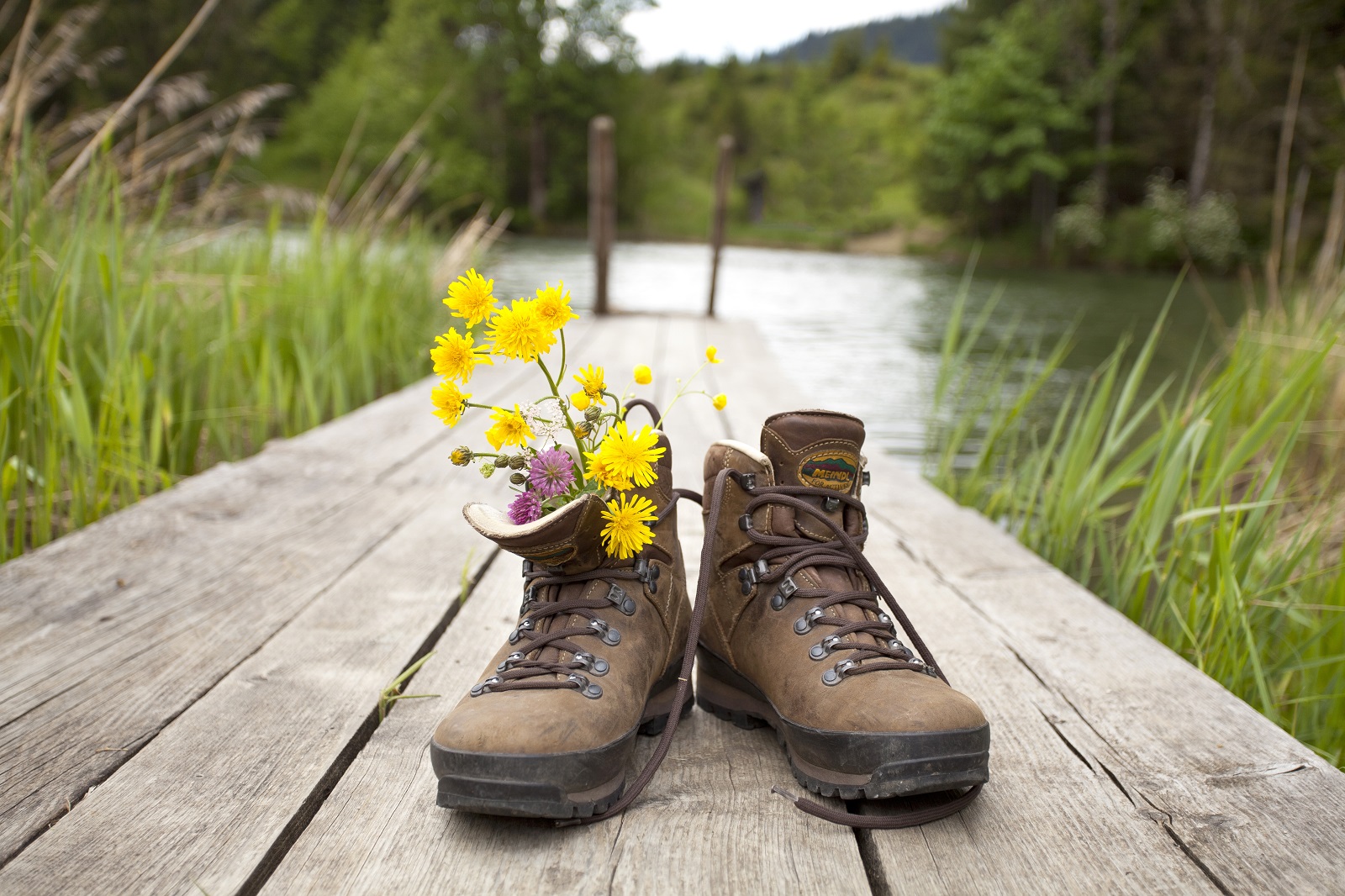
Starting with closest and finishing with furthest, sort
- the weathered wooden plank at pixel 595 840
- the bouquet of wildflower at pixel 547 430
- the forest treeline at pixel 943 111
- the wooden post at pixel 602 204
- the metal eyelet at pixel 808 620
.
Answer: the weathered wooden plank at pixel 595 840, the bouquet of wildflower at pixel 547 430, the metal eyelet at pixel 808 620, the wooden post at pixel 602 204, the forest treeline at pixel 943 111

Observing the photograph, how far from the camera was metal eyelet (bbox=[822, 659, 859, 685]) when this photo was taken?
2.86ft

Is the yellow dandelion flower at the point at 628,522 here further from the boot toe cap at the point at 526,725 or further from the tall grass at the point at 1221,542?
the tall grass at the point at 1221,542

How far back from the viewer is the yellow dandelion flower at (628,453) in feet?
2.69

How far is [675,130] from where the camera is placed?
115 feet

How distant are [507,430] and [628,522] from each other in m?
0.15

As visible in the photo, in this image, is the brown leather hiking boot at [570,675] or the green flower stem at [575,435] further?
the green flower stem at [575,435]

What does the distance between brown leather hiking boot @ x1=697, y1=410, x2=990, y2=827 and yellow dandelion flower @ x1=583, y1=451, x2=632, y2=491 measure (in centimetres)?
16

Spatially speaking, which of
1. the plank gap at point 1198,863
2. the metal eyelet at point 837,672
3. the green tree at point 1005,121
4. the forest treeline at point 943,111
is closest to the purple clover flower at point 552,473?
the metal eyelet at point 837,672

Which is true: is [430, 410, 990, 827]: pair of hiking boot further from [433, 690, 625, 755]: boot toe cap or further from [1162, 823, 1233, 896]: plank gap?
[1162, 823, 1233, 896]: plank gap

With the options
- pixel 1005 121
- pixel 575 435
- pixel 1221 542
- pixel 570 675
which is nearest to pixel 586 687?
pixel 570 675

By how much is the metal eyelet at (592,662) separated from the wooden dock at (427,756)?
136 millimetres

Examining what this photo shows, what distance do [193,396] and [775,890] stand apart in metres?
2.24

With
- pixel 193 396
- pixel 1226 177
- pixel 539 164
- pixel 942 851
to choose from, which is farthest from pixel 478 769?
pixel 539 164

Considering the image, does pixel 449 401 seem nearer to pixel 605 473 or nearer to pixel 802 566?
pixel 605 473
